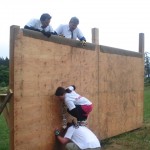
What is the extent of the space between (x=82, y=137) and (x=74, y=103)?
650 millimetres

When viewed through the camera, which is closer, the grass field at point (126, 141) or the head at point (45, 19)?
the head at point (45, 19)

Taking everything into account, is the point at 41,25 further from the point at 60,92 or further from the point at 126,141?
the point at 126,141

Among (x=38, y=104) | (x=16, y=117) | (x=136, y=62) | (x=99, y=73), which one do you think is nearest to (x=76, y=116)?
(x=38, y=104)

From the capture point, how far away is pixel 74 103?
7.18m

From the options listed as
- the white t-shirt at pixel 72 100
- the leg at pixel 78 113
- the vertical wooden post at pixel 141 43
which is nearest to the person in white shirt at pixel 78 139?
the leg at pixel 78 113

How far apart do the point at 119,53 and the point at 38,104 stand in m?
3.76

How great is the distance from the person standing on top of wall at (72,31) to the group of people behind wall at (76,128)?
47.9 inches

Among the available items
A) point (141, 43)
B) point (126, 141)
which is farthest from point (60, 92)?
point (141, 43)

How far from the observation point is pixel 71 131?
7152 mm

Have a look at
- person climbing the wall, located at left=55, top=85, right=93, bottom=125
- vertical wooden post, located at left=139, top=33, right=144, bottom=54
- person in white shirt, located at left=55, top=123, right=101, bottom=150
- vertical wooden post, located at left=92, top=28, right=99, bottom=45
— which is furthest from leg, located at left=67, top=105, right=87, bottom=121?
vertical wooden post, located at left=139, top=33, right=144, bottom=54

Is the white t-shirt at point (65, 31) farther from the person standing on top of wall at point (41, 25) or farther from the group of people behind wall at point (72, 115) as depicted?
the person standing on top of wall at point (41, 25)

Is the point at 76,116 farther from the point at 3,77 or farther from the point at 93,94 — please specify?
the point at 3,77

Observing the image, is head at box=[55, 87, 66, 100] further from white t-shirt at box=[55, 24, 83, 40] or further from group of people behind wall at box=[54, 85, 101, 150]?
white t-shirt at box=[55, 24, 83, 40]

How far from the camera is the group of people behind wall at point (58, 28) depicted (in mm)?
6818
